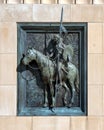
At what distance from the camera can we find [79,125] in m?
17.7

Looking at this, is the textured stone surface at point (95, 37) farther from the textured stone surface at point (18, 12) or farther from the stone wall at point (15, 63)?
the textured stone surface at point (18, 12)

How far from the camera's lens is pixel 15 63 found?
17.7m

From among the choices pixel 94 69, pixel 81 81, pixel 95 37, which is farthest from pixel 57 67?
pixel 95 37

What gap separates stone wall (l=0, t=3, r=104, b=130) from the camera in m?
17.7

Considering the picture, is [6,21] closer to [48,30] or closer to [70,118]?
[48,30]

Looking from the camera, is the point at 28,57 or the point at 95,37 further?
the point at 95,37

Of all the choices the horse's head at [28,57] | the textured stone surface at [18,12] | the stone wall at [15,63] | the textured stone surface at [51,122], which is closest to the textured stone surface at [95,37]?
Result: the stone wall at [15,63]

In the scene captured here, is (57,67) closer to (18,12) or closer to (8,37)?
(8,37)

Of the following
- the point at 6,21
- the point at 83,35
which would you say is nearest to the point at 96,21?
the point at 83,35

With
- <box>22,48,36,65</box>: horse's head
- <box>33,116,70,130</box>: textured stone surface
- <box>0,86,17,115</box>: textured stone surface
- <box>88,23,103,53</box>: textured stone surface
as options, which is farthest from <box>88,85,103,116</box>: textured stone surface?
<box>0,86,17,115</box>: textured stone surface

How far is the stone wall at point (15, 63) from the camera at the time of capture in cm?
1770

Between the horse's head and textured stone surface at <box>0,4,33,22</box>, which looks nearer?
the horse's head

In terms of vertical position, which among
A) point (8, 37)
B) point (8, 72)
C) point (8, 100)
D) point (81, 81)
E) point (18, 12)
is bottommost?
point (8, 100)

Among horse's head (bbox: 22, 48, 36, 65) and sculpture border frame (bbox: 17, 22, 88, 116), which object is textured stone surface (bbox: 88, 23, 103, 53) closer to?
sculpture border frame (bbox: 17, 22, 88, 116)
